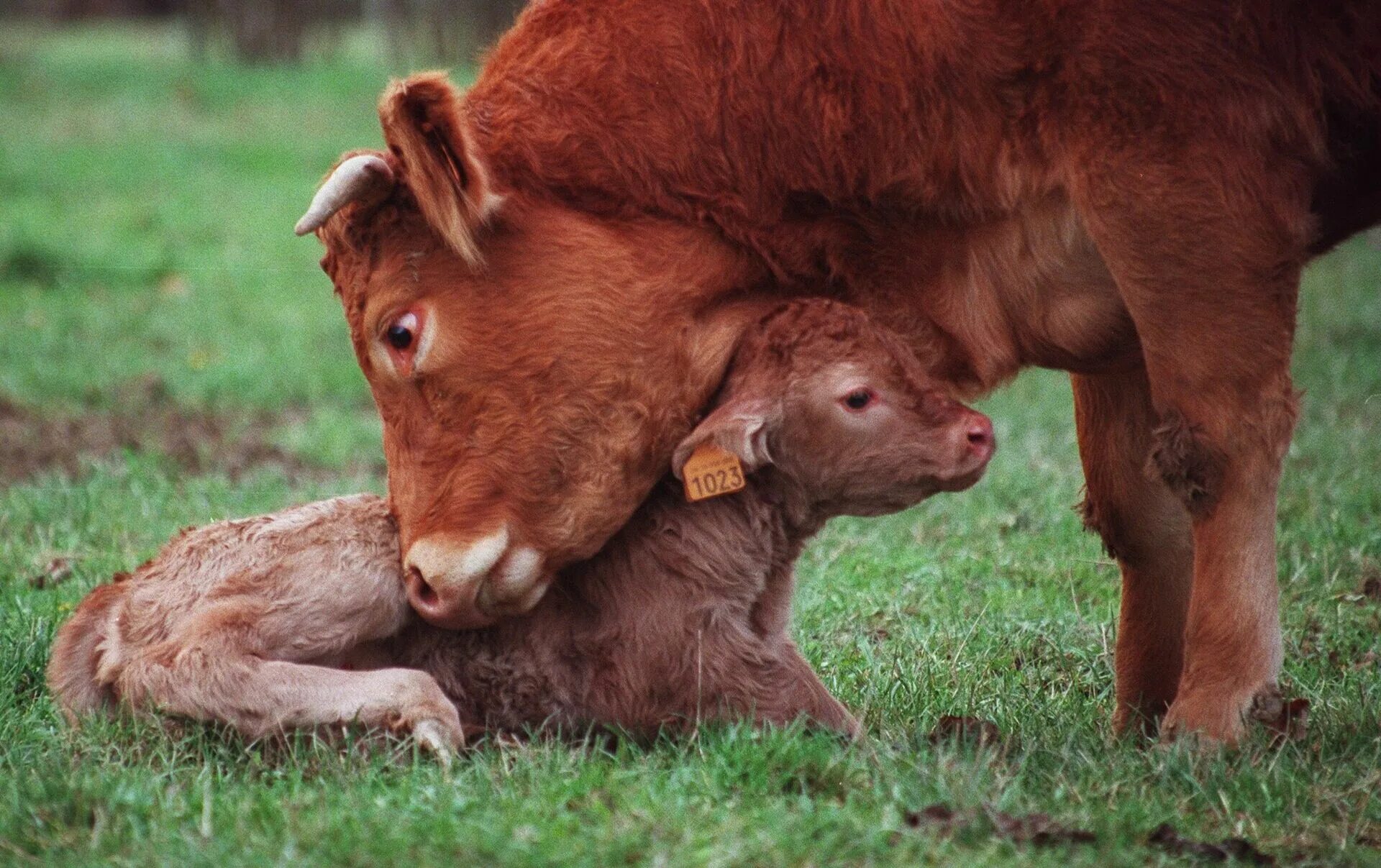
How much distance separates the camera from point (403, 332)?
13.7ft

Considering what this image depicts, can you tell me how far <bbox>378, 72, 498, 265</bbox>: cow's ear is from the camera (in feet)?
13.2

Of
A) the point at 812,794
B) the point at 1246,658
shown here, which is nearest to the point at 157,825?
the point at 812,794

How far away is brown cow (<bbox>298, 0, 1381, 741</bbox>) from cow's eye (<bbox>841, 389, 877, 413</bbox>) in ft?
0.67

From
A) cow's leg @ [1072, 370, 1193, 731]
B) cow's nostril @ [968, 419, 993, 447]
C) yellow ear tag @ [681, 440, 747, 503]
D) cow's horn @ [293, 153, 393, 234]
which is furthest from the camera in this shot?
cow's leg @ [1072, 370, 1193, 731]

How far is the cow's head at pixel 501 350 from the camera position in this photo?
13.3 ft

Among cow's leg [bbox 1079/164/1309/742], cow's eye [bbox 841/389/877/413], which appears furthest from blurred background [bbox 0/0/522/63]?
cow's leg [bbox 1079/164/1309/742]

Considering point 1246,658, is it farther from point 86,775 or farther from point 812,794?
point 86,775

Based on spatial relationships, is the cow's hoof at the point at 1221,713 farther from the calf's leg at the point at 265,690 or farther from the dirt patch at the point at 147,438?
the dirt patch at the point at 147,438

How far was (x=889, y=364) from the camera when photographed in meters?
4.30

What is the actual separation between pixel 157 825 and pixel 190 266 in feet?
32.9

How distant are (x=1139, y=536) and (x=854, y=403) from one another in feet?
3.25

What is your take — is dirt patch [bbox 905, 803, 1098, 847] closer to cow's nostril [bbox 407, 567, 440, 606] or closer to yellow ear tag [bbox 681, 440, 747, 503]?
yellow ear tag [bbox 681, 440, 747, 503]

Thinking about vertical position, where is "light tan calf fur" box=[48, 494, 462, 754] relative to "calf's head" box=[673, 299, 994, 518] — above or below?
below

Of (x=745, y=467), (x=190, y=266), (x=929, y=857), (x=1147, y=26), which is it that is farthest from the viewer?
(x=190, y=266)
